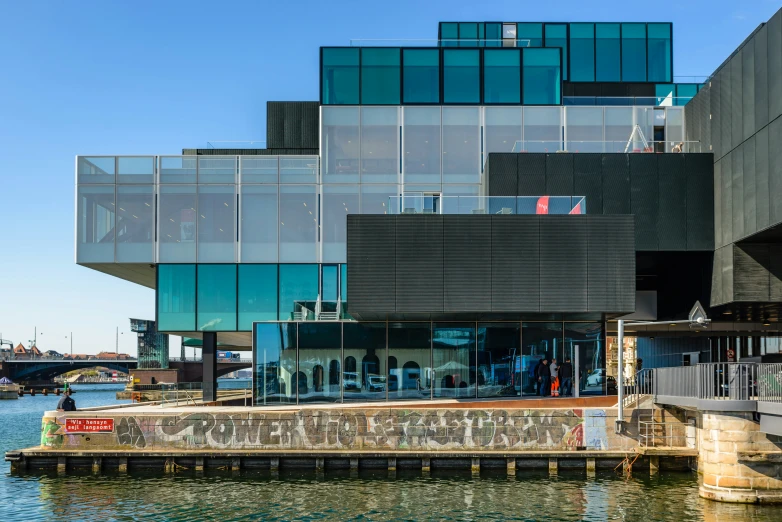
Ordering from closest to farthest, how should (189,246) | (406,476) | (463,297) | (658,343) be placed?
(406,476) < (463,297) < (189,246) < (658,343)

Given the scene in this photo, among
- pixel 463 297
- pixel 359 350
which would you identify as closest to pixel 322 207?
pixel 359 350

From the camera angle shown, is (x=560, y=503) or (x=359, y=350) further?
(x=359, y=350)

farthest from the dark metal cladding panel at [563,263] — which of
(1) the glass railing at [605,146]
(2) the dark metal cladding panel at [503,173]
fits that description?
(1) the glass railing at [605,146]

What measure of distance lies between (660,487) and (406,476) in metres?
7.99

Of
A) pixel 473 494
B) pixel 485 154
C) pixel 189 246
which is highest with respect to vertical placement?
pixel 485 154

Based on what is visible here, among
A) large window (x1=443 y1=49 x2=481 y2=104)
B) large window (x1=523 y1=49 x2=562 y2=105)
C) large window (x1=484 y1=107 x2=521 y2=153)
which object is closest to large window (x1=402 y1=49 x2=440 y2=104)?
large window (x1=443 y1=49 x2=481 y2=104)

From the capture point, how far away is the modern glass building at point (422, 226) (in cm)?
3425

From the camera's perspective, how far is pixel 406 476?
29.9m

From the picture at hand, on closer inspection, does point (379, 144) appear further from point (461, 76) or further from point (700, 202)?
point (700, 202)

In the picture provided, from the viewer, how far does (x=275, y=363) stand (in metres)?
37.0

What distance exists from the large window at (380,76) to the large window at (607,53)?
22212 mm

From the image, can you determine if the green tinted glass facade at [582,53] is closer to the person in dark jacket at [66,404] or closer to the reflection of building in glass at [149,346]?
the person in dark jacket at [66,404]

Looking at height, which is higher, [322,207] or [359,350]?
[322,207]

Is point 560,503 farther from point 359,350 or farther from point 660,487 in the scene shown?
point 359,350
